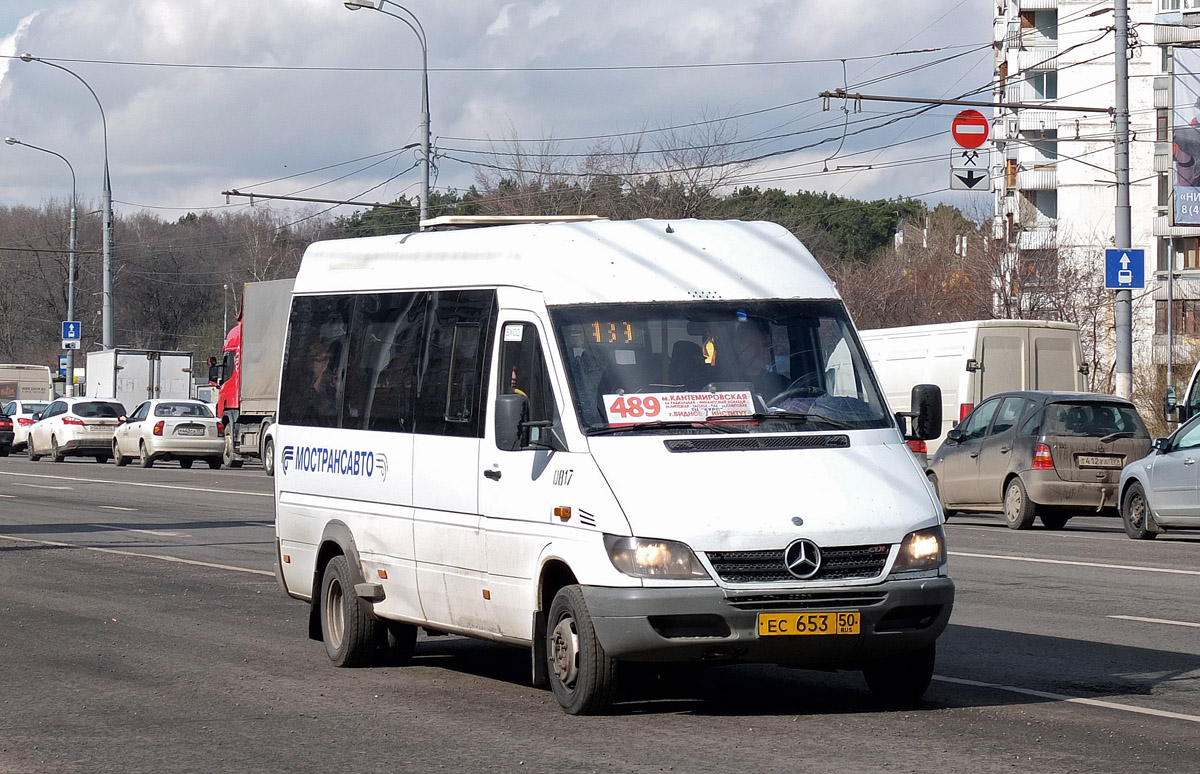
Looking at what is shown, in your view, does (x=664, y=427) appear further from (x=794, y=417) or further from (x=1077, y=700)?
(x=1077, y=700)

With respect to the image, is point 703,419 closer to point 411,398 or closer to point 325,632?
point 411,398

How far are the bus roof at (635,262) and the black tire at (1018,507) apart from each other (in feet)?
39.8

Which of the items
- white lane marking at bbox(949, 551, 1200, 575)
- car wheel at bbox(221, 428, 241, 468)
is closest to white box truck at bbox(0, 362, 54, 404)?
car wheel at bbox(221, 428, 241, 468)

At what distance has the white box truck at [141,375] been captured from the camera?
56156 millimetres

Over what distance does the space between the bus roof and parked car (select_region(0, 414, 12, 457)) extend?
151 feet

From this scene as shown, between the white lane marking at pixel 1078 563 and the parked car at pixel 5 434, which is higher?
the parked car at pixel 5 434

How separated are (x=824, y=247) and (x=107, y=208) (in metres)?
34.6

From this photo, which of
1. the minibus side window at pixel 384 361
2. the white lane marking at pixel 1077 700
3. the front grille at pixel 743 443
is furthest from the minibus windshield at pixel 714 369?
the white lane marking at pixel 1077 700

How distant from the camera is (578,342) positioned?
27.0 ft

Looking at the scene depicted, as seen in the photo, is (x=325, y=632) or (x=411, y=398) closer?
(x=411, y=398)

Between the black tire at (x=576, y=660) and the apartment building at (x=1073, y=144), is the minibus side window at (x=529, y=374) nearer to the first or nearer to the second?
the black tire at (x=576, y=660)

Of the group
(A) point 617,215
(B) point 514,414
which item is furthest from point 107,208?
(B) point 514,414

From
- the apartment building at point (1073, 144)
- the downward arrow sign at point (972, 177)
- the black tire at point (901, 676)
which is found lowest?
the black tire at point (901, 676)

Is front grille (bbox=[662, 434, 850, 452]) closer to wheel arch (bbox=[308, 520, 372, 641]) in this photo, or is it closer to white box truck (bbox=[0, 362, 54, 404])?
wheel arch (bbox=[308, 520, 372, 641])
